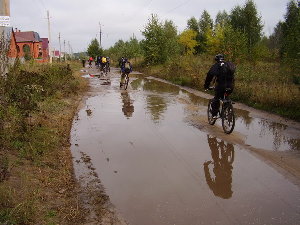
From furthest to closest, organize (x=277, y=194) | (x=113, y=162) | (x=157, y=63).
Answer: (x=157, y=63) → (x=113, y=162) → (x=277, y=194)

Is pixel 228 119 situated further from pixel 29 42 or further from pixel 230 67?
pixel 29 42

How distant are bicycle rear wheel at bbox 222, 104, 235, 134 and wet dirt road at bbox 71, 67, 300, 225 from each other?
0.23 m

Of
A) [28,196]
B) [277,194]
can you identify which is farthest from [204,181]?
[28,196]

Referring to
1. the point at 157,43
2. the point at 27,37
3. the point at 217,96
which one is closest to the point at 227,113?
the point at 217,96

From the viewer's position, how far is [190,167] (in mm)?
5922

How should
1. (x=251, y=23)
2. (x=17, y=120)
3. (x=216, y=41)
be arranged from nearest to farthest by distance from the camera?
(x=17, y=120) → (x=216, y=41) → (x=251, y=23)

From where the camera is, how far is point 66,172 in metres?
5.53

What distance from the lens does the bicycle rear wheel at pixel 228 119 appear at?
8.20 metres

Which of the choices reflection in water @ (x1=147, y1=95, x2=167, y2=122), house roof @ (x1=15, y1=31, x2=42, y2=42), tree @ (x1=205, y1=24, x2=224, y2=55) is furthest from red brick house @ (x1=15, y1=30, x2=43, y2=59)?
reflection in water @ (x1=147, y1=95, x2=167, y2=122)

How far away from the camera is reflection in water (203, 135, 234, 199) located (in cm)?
497

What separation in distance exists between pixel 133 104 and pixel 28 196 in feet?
31.6

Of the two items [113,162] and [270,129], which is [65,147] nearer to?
[113,162]

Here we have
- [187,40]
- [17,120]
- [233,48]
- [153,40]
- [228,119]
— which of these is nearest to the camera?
[17,120]

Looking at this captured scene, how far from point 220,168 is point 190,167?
59 cm
